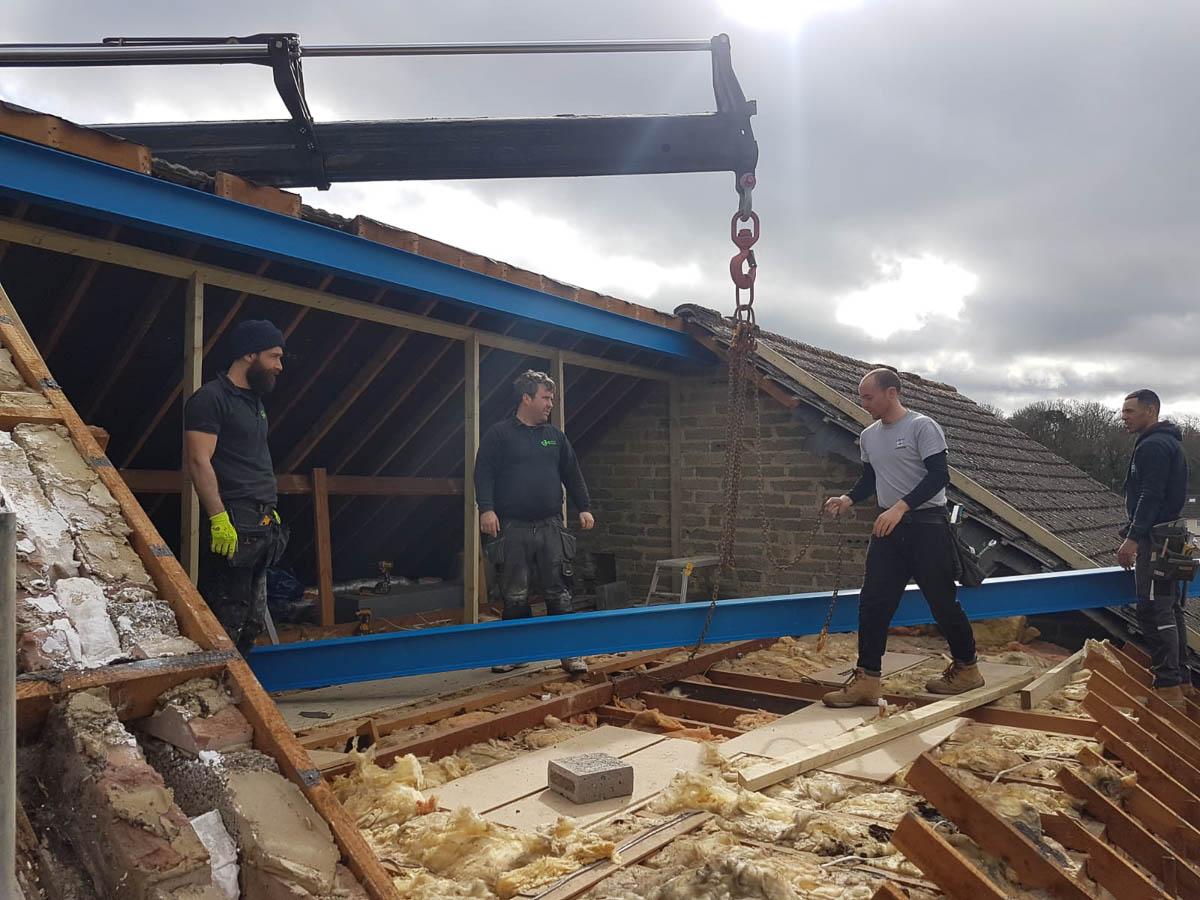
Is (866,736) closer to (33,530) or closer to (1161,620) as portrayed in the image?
(1161,620)

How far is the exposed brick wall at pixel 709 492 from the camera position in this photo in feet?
25.0

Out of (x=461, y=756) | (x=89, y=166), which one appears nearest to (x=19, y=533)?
(x=461, y=756)

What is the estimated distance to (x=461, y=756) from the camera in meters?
3.87

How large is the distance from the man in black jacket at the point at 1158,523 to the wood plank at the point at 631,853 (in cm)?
383

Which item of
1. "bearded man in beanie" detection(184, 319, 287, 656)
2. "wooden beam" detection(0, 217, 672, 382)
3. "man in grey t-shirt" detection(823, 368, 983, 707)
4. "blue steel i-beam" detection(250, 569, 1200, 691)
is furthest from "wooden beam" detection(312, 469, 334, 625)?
"man in grey t-shirt" detection(823, 368, 983, 707)

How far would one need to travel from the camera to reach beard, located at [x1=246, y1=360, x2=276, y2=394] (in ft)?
12.4

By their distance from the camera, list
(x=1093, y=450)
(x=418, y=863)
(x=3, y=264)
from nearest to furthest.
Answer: (x=418, y=863)
(x=3, y=264)
(x=1093, y=450)

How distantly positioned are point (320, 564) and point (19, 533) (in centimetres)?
468

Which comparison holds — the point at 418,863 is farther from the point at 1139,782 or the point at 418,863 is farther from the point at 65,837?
the point at 1139,782

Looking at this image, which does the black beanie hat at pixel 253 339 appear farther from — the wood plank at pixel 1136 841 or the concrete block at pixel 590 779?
the wood plank at pixel 1136 841

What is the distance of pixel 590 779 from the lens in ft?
10.3

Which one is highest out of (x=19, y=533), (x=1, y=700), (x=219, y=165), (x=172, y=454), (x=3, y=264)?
(x=219, y=165)

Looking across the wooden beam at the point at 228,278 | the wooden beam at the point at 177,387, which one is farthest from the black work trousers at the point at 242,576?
the wooden beam at the point at 177,387

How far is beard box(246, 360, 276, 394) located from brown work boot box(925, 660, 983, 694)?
3833 mm
